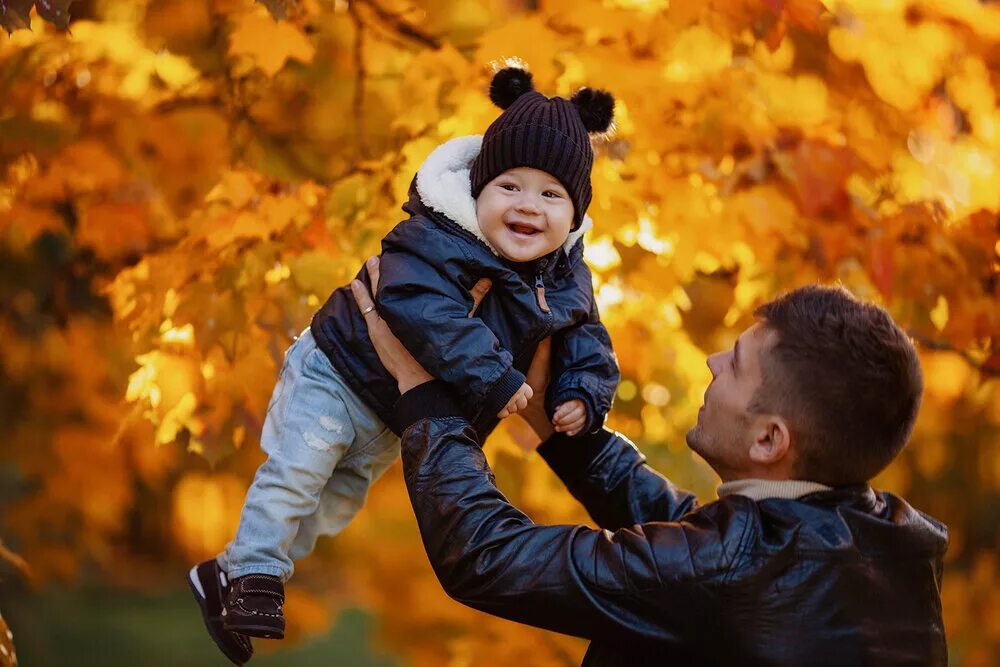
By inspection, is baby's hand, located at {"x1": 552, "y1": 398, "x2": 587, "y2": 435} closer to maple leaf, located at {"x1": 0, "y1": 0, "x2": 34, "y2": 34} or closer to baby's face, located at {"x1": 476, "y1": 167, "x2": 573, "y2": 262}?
baby's face, located at {"x1": 476, "y1": 167, "x2": 573, "y2": 262}

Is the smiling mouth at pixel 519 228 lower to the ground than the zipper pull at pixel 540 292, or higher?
higher

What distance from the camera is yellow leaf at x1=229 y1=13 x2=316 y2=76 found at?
2953 millimetres

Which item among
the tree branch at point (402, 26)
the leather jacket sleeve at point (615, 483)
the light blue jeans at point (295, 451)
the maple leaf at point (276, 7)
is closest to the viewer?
the light blue jeans at point (295, 451)

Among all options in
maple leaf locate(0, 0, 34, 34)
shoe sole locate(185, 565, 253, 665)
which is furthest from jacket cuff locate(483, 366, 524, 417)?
maple leaf locate(0, 0, 34, 34)

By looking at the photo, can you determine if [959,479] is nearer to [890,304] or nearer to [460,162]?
[890,304]

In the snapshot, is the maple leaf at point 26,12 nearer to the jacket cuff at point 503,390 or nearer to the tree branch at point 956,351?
the jacket cuff at point 503,390

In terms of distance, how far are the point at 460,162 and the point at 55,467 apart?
323 centimetres

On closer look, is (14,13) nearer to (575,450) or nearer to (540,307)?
(540,307)

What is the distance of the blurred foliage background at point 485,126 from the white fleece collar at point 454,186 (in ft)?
2.40

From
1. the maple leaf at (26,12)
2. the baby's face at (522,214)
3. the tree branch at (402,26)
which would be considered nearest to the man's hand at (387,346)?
the baby's face at (522,214)

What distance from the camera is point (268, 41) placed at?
2957mm

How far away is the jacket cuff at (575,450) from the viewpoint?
2266 millimetres

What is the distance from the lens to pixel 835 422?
1696 millimetres

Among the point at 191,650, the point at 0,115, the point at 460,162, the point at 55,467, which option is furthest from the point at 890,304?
the point at 191,650
